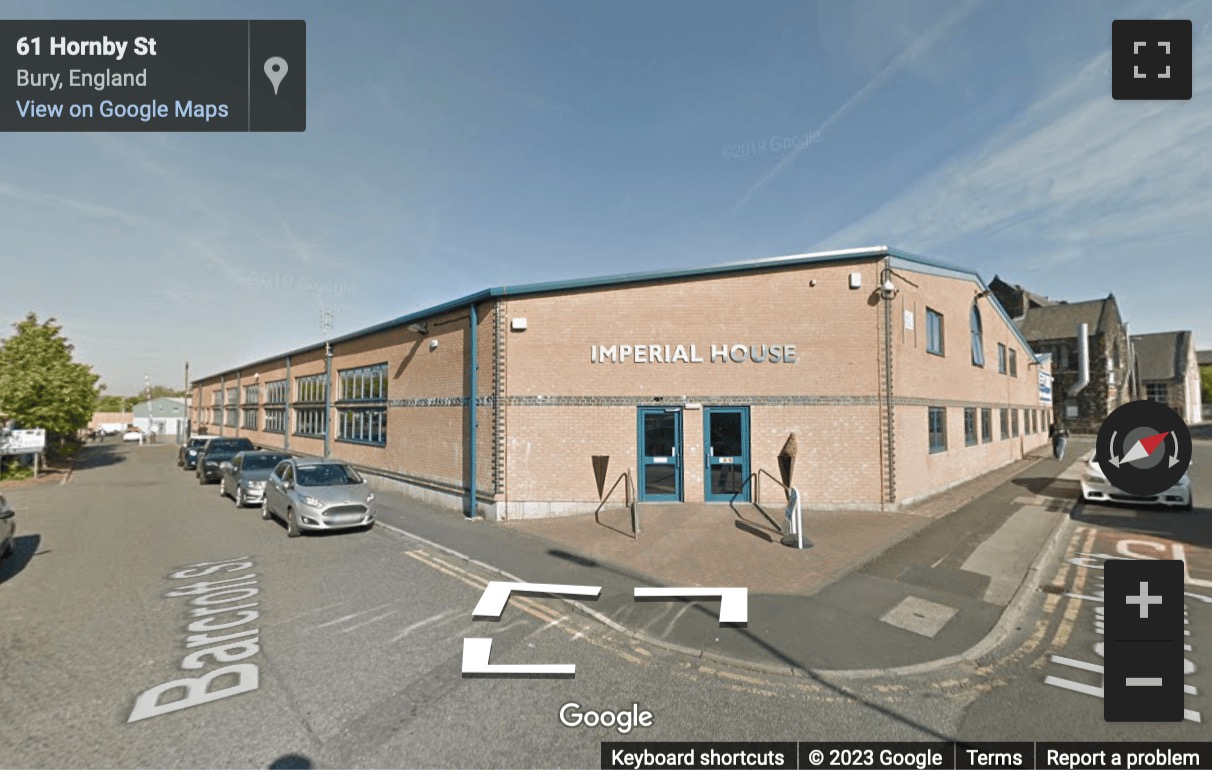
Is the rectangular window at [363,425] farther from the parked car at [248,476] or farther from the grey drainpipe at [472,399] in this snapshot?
the grey drainpipe at [472,399]

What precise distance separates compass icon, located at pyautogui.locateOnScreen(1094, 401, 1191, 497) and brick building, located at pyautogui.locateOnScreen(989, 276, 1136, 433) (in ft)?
180

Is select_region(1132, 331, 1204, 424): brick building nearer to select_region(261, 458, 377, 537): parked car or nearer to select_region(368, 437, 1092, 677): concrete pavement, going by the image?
select_region(368, 437, 1092, 677): concrete pavement

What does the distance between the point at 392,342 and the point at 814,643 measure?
15.4 meters

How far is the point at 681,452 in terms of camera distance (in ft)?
39.3

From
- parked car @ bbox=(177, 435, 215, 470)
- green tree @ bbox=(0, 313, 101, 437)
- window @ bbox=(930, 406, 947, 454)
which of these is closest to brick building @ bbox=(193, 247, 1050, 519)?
window @ bbox=(930, 406, 947, 454)

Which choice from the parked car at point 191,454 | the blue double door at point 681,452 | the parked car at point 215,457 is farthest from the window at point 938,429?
the parked car at point 191,454

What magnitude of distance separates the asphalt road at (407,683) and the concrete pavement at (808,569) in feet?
1.15

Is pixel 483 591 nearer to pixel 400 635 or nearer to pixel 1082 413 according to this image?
pixel 400 635

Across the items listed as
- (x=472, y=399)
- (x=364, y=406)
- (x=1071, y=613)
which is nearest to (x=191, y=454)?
(x=364, y=406)

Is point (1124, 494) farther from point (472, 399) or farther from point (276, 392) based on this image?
point (276, 392)

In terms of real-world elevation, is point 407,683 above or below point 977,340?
below

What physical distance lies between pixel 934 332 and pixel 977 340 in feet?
16.3

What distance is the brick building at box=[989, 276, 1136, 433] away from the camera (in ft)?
145

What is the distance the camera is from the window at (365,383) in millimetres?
17641
